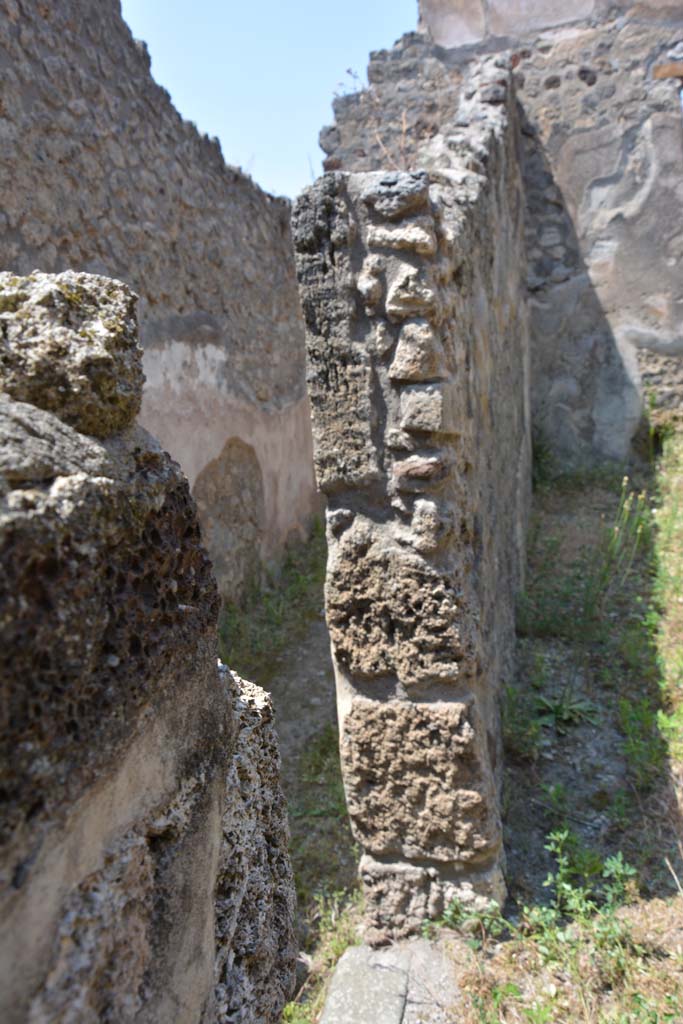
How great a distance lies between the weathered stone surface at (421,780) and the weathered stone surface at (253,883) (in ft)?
3.78

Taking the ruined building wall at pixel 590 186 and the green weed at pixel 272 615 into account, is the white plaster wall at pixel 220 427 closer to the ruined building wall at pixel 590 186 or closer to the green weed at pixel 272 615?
the green weed at pixel 272 615

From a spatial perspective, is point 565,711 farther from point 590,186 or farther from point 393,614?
point 590,186

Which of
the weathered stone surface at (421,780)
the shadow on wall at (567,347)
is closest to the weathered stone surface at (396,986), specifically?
the weathered stone surface at (421,780)

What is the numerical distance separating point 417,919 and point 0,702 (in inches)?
83.6

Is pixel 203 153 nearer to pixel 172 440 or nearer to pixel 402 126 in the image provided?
pixel 172 440

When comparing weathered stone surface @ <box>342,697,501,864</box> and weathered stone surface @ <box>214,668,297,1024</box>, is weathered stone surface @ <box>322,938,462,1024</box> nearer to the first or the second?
weathered stone surface @ <box>342,697,501,864</box>

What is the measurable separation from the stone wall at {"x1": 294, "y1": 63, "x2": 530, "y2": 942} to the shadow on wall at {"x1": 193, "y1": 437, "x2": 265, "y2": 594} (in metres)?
1.74

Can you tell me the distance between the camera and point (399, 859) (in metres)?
2.39

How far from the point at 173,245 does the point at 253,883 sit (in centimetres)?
332

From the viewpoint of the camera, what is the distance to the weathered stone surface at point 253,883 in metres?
0.91

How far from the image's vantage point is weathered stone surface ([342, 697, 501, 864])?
2.23 metres

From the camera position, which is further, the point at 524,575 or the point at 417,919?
the point at 524,575

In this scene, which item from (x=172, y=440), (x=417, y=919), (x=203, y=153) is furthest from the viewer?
(x=203, y=153)

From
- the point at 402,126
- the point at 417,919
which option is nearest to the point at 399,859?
the point at 417,919
